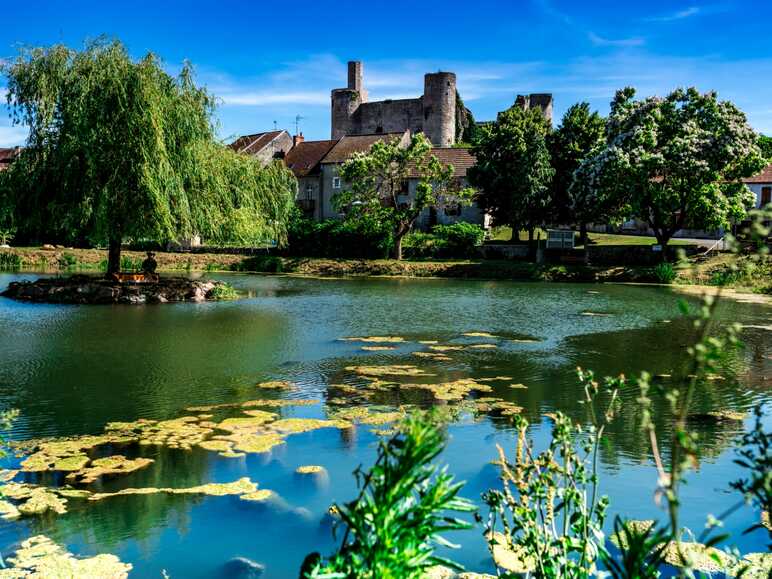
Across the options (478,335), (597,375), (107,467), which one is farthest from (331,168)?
(107,467)

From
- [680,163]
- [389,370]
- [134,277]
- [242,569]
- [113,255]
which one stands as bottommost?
[242,569]

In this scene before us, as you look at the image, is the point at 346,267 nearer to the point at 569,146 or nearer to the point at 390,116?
the point at 569,146

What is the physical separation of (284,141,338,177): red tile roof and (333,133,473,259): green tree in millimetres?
19648

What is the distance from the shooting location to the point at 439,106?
86250mm

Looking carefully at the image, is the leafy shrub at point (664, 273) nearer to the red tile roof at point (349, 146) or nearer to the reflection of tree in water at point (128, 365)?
the reflection of tree in water at point (128, 365)

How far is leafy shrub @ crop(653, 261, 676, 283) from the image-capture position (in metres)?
39.1

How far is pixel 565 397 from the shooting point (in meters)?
11.9

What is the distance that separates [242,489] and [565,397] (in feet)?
21.6

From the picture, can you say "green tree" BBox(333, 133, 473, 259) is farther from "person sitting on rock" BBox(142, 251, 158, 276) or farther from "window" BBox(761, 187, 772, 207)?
"window" BBox(761, 187, 772, 207)

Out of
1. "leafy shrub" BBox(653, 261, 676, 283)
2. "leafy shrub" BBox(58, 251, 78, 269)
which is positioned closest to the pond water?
"leafy shrub" BBox(653, 261, 676, 283)

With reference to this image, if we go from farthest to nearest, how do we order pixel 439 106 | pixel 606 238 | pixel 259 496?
pixel 439 106 < pixel 606 238 < pixel 259 496

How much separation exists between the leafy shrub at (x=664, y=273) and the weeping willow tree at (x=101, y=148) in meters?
26.5

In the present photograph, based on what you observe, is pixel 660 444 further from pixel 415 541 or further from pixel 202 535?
pixel 415 541

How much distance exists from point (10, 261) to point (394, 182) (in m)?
27.8
